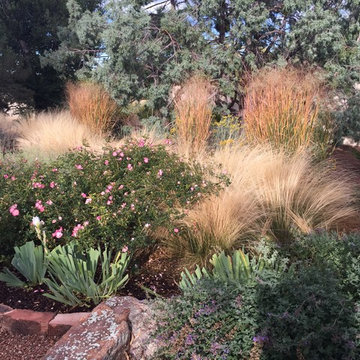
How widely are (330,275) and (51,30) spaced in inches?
514

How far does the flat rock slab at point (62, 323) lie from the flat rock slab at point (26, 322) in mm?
37

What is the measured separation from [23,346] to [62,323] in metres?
0.25

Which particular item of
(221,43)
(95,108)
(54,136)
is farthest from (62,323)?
(221,43)

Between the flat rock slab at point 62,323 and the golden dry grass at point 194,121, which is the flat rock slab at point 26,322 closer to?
the flat rock slab at point 62,323

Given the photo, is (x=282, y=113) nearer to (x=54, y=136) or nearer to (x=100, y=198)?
(x=100, y=198)

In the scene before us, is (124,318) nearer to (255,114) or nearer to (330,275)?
(330,275)

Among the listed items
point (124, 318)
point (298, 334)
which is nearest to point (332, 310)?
point (298, 334)

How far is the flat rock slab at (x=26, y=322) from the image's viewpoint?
85.4 inches

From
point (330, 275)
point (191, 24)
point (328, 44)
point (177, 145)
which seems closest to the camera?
point (330, 275)

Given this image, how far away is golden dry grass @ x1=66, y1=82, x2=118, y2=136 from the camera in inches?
325

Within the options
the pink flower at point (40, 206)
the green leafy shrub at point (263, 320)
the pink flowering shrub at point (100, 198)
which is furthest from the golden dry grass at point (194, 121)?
the green leafy shrub at point (263, 320)

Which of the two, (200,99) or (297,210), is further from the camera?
(200,99)

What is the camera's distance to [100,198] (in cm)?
275

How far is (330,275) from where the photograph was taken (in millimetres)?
1846
